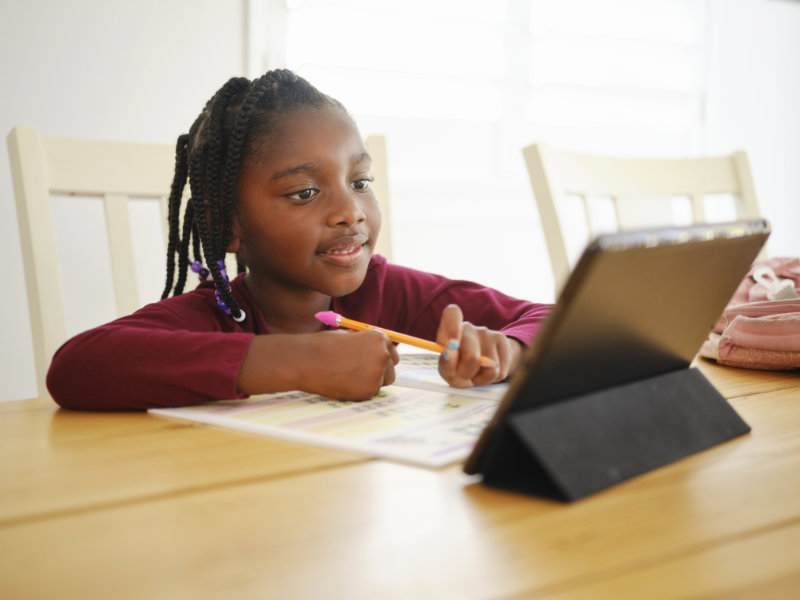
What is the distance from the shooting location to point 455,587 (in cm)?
30

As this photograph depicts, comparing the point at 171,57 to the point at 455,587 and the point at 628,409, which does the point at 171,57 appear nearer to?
the point at 628,409

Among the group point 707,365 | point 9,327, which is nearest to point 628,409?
point 707,365

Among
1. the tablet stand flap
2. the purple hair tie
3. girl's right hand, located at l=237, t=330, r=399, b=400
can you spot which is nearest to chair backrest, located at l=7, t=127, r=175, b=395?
the purple hair tie

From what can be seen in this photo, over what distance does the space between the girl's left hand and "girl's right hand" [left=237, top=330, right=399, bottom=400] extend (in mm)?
54

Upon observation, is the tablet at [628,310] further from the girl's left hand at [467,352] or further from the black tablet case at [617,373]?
the girl's left hand at [467,352]

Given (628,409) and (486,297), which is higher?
(628,409)

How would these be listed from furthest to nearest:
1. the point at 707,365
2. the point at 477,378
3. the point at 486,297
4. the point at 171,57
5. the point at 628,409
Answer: the point at 171,57 < the point at 486,297 < the point at 707,365 < the point at 477,378 < the point at 628,409

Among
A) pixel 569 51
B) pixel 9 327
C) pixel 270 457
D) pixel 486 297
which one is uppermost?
pixel 569 51

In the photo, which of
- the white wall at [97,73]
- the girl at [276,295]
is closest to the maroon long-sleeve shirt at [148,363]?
the girl at [276,295]

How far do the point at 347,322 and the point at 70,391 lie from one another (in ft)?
0.91

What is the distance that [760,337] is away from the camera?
859 millimetres

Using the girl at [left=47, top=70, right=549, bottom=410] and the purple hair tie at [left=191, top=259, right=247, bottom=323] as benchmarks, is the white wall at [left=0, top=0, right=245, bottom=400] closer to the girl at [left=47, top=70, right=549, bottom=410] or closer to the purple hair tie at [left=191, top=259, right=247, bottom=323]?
the girl at [left=47, top=70, right=549, bottom=410]

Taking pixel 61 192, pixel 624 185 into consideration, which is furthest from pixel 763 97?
pixel 61 192

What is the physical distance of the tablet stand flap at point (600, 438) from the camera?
1.35ft
